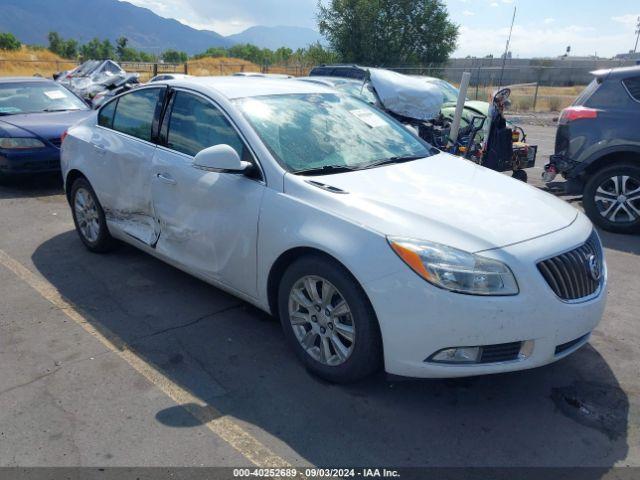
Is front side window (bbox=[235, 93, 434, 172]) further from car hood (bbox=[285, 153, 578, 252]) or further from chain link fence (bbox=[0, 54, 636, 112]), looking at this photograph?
chain link fence (bbox=[0, 54, 636, 112])

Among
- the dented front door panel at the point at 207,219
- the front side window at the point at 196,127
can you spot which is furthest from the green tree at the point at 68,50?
the dented front door panel at the point at 207,219

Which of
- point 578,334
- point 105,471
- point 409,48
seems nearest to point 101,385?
point 105,471

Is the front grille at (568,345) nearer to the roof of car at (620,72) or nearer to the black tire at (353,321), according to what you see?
the black tire at (353,321)

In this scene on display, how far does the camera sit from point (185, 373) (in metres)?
3.35

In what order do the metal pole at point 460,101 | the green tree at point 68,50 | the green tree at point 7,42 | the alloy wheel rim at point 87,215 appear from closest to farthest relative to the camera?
the alloy wheel rim at point 87,215 → the metal pole at point 460,101 → the green tree at point 7,42 → the green tree at point 68,50

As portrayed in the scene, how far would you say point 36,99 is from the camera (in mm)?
8852

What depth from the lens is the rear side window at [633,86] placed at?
627 centimetres

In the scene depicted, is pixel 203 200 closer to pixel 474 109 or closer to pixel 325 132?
pixel 325 132

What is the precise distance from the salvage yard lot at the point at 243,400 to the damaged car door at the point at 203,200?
1.54ft

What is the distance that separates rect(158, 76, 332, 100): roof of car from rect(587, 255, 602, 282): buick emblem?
235 cm

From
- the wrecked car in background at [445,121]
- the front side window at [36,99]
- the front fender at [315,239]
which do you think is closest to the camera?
the front fender at [315,239]

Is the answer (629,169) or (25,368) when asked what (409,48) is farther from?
(25,368)

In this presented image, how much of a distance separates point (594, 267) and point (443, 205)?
923 millimetres

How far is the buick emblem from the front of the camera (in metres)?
3.07
